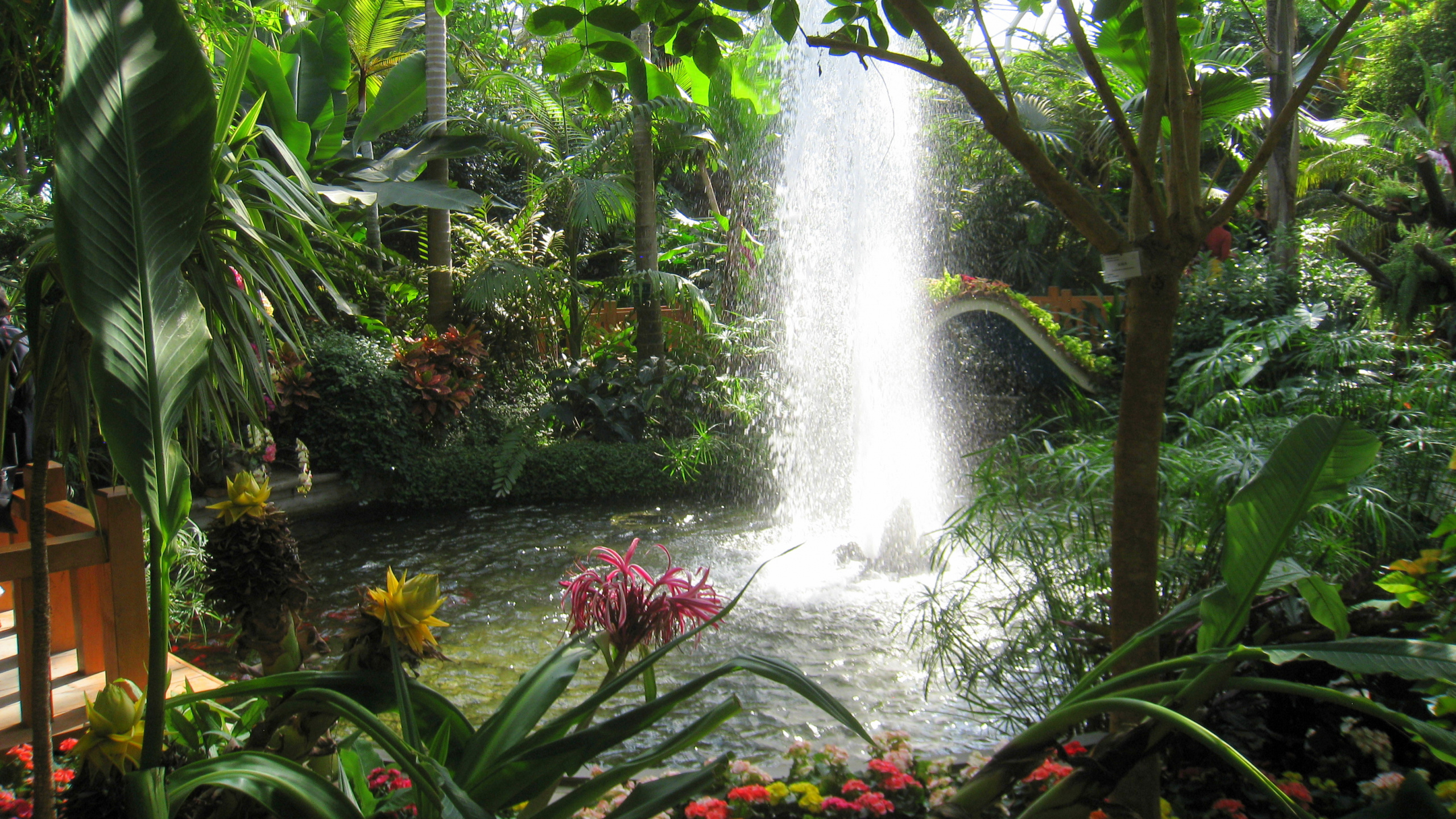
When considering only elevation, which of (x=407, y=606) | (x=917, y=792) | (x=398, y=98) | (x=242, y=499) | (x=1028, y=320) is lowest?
(x=917, y=792)

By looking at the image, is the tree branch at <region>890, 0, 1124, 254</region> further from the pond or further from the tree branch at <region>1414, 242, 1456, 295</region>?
the tree branch at <region>1414, 242, 1456, 295</region>

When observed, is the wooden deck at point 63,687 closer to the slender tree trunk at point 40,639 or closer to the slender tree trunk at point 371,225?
the slender tree trunk at point 40,639

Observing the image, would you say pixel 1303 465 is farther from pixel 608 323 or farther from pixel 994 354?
pixel 608 323

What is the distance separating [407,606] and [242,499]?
2.15 ft

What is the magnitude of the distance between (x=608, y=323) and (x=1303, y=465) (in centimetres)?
1075

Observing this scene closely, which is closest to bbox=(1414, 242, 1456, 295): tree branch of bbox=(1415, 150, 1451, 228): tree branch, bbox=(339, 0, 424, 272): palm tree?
bbox=(1415, 150, 1451, 228): tree branch

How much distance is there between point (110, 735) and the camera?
1.37m

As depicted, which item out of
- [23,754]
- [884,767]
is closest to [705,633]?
[884,767]

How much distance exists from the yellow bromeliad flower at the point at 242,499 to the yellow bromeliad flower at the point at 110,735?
A: 44cm

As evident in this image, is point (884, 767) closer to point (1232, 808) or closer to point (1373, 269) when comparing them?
point (1232, 808)

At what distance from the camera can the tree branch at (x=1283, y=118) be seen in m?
1.57

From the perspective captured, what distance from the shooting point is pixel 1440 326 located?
16.5 feet

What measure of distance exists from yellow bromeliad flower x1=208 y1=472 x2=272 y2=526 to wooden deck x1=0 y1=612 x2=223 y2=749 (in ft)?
1.77

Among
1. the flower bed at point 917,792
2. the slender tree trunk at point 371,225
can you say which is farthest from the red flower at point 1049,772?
the slender tree trunk at point 371,225
